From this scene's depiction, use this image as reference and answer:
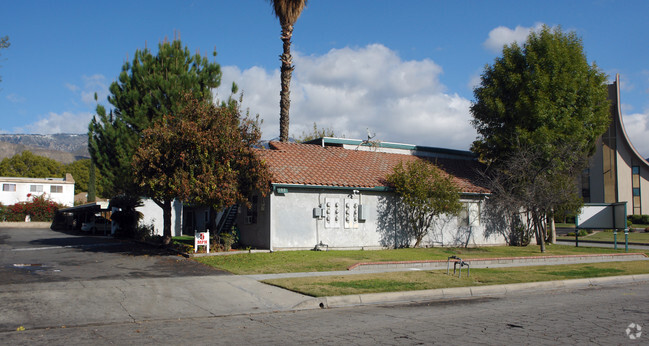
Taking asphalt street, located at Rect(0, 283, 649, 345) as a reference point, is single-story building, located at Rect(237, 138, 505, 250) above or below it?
above

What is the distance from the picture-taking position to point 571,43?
25828 mm

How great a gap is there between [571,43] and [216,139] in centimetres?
1898

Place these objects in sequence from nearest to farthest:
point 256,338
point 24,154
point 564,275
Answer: point 256,338, point 564,275, point 24,154

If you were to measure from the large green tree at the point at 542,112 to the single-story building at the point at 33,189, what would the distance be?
5798 centimetres

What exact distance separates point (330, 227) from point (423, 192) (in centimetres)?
435

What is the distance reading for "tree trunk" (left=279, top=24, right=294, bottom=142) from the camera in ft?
89.7

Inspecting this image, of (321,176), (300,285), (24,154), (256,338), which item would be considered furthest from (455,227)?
(24,154)

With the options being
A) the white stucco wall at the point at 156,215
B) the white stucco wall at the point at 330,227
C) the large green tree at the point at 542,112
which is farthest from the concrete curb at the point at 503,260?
the white stucco wall at the point at 156,215

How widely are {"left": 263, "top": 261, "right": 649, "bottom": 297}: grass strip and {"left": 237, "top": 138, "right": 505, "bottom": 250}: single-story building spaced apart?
6389 millimetres

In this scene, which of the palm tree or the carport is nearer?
the palm tree

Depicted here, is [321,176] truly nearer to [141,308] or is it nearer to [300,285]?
[300,285]

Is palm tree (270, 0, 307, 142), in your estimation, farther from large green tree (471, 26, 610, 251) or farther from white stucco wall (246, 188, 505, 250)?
large green tree (471, 26, 610, 251)

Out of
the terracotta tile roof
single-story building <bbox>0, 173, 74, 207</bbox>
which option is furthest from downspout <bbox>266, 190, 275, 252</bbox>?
single-story building <bbox>0, 173, 74, 207</bbox>

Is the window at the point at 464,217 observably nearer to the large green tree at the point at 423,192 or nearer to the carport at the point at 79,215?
the large green tree at the point at 423,192
